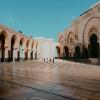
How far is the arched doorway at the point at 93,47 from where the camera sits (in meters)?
36.1

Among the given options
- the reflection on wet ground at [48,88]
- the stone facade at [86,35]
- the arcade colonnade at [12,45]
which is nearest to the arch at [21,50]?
the arcade colonnade at [12,45]

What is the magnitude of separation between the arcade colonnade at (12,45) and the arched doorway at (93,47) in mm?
13183

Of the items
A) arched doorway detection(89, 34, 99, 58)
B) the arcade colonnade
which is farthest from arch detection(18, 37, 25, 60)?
arched doorway detection(89, 34, 99, 58)

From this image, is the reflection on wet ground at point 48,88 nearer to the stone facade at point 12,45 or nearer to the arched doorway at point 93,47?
the stone facade at point 12,45

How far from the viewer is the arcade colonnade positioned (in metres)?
31.8

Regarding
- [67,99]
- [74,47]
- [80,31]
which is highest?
[80,31]

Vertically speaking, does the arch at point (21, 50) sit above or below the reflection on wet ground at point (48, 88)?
above

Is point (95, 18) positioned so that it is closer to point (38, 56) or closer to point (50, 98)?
point (38, 56)

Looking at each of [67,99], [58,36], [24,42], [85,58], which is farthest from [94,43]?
[67,99]

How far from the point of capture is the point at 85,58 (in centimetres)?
3734

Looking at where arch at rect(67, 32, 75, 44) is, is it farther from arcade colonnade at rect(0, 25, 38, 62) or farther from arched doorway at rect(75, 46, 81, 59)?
arcade colonnade at rect(0, 25, 38, 62)

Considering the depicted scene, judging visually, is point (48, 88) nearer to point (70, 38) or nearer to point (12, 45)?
point (12, 45)

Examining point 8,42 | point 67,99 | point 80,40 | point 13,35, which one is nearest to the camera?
point 67,99

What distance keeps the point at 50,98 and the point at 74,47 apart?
40235mm
